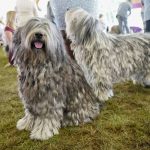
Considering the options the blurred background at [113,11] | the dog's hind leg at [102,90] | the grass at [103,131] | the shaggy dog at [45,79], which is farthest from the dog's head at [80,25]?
the blurred background at [113,11]

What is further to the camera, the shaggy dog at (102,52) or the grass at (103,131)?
the shaggy dog at (102,52)

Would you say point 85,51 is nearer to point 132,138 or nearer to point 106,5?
point 132,138

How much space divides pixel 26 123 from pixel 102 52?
118 cm

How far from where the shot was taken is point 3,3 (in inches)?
552

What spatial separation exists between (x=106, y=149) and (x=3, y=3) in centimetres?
1269

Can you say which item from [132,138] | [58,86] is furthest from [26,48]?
[132,138]

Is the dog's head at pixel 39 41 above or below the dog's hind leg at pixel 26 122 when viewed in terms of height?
above

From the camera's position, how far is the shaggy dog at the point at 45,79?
2420 millimetres

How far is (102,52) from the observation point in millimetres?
3441

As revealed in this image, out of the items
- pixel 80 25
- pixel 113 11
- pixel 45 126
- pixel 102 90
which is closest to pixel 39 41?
pixel 45 126

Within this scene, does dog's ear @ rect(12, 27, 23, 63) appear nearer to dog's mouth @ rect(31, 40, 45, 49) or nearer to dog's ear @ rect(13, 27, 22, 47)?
dog's ear @ rect(13, 27, 22, 47)

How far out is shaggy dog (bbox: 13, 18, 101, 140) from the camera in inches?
95.3

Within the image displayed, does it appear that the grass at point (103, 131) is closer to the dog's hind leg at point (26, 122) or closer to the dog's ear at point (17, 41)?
the dog's hind leg at point (26, 122)

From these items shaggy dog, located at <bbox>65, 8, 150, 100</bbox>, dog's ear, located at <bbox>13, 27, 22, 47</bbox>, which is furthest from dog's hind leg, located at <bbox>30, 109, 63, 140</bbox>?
shaggy dog, located at <bbox>65, 8, 150, 100</bbox>
